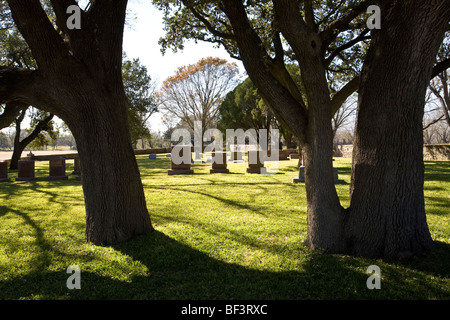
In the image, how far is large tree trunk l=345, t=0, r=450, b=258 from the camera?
3.63 metres

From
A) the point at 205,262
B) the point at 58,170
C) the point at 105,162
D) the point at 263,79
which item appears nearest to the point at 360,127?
the point at 263,79

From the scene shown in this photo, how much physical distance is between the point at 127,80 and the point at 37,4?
2654 cm

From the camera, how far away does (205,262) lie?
4.20 meters

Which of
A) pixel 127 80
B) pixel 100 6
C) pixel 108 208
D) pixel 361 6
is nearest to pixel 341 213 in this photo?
pixel 108 208

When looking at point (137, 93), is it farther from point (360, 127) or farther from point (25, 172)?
point (360, 127)

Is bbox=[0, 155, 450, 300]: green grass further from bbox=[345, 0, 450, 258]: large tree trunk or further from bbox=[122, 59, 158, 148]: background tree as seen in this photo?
bbox=[122, 59, 158, 148]: background tree

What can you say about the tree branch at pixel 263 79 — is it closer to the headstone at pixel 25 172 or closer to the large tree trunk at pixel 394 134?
the large tree trunk at pixel 394 134

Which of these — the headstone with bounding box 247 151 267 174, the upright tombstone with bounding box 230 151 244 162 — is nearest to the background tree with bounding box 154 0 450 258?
the headstone with bounding box 247 151 267 174

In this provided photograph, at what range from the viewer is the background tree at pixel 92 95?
171 inches

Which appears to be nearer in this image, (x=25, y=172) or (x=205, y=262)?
(x=205, y=262)

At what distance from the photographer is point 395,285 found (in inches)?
130

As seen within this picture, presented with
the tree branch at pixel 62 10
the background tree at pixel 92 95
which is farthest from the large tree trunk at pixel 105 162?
the tree branch at pixel 62 10

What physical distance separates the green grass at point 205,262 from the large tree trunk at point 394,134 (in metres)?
0.41

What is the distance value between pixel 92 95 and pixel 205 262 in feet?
10.6
